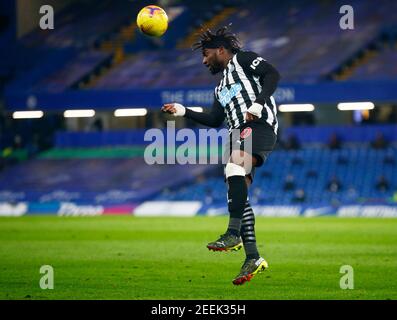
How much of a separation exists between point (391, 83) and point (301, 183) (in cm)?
436

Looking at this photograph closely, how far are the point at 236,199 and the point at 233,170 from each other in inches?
11.7

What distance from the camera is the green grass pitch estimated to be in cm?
A: 1064

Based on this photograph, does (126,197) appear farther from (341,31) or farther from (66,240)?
(66,240)

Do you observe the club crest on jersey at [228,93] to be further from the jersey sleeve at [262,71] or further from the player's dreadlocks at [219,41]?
the player's dreadlocks at [219,41]

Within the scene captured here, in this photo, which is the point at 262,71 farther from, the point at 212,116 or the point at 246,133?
the point at 212,116

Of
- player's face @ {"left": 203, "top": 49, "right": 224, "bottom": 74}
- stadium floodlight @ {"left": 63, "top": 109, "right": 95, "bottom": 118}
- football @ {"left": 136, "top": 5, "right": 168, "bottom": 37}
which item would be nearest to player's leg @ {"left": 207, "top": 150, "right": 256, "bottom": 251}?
player's face @ {"left": 203, "top": 49, "right": 224, "bottom": 74}

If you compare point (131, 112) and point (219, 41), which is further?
point (131, 112)

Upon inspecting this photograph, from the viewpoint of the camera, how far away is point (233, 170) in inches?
398

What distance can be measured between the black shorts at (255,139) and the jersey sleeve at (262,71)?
380 mm

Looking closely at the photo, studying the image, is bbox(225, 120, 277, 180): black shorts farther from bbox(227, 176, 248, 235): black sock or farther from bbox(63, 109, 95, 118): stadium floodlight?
bbox(63, 109, 95, 118): stadium floodlight

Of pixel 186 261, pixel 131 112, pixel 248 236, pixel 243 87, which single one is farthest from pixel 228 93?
pixel 131 112

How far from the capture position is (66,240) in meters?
18.8

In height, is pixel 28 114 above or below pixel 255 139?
above
